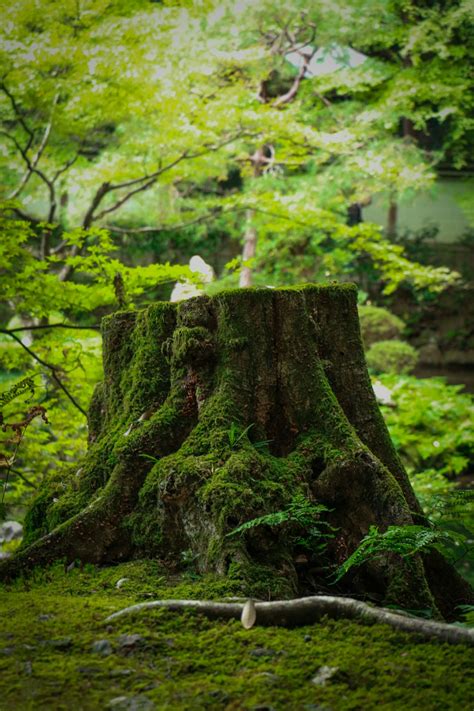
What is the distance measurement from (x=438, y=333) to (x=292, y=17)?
7628 millimetres

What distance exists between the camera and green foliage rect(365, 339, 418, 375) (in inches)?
414

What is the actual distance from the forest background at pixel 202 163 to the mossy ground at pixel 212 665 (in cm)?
94

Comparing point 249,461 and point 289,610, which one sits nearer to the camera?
point 289,610

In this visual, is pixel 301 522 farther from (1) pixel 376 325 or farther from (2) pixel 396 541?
(1) pixel 376 325

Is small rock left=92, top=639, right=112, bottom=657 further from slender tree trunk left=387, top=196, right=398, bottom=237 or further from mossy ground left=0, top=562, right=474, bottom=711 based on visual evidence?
slender tree trunk left=387, top=196, right=398, bottom=237

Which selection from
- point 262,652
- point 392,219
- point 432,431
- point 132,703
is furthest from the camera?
point 392,219

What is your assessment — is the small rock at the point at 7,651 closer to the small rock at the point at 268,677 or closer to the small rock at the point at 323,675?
the small rock at the point at 268,677

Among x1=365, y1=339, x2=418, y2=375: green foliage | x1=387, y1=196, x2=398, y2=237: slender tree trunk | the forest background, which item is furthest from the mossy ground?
x1=387, y1=196, x2=398, y2=237: slender tree trunk

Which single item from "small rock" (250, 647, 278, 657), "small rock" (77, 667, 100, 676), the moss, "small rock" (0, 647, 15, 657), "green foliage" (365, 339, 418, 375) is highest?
"green foliage" (365, 339, 418, 375)

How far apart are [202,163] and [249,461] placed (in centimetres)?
690

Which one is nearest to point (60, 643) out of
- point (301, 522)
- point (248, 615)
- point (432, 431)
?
point (248, 615)

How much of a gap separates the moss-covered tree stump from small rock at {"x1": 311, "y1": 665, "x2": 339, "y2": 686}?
20.9 inches

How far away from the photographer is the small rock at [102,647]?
5.48 feet

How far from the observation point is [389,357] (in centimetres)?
1059
